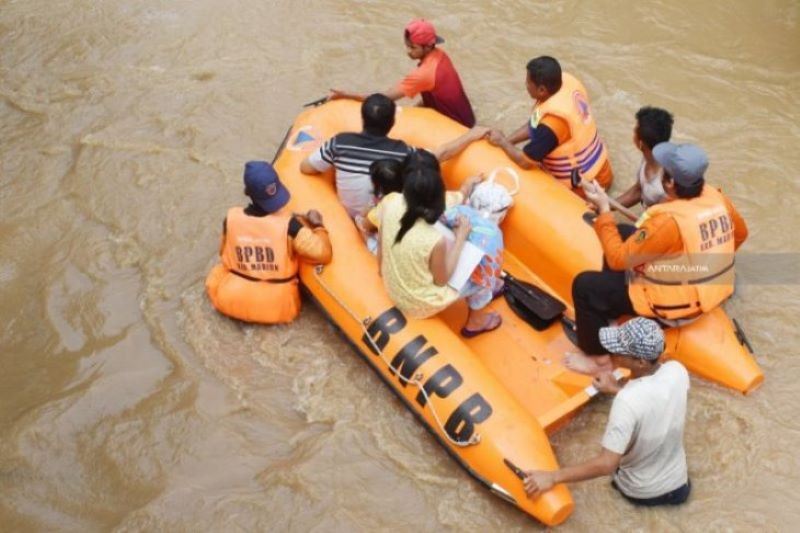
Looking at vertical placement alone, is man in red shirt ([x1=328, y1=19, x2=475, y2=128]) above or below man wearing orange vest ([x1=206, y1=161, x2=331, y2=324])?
above

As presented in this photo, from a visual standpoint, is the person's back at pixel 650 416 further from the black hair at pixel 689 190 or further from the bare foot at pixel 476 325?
the bare foot at pixel 476 325

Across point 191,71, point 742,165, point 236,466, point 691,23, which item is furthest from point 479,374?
point 691,23

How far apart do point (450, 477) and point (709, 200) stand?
1674mm

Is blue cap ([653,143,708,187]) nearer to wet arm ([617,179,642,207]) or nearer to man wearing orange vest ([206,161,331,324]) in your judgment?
wet arm ([617,179,642,207])

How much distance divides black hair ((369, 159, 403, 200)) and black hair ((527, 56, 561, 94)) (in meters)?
0.99

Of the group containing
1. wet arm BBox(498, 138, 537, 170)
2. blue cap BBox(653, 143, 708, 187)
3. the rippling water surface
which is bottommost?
the rippling water surface

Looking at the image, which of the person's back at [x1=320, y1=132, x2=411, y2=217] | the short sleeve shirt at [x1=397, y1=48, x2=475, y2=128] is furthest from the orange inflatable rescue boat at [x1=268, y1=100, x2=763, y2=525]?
the short sleeve shirt at [x1=397, y1=48, x2=475, y2=128]

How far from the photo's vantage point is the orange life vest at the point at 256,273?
4.10m

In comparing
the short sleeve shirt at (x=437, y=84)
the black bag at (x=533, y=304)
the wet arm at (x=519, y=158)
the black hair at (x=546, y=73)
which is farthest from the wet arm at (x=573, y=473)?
the short sleeve shirt at (x=437, y=84)

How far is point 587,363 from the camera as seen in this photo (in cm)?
389

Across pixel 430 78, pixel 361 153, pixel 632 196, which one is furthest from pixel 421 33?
pixel 632 196

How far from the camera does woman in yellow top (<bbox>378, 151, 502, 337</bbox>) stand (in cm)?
341

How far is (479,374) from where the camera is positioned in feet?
11.9

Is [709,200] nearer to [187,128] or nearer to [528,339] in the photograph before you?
[528,339]
